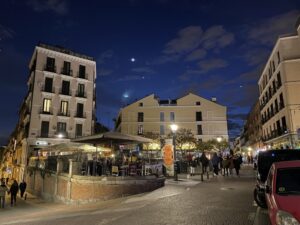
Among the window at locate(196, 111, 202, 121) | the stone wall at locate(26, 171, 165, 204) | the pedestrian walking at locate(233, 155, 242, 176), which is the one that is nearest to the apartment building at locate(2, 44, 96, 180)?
the stone wall at locate(26, 171, 165, 204)

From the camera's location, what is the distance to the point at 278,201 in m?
4.36

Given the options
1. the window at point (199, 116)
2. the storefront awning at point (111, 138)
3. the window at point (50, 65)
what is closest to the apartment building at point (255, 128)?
the window at point (199, 116)

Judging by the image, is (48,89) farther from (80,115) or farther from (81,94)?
(80,115)

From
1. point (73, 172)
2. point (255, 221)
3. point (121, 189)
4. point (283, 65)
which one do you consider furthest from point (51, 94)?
point (255, 221)

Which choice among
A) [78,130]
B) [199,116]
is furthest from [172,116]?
[78,130]

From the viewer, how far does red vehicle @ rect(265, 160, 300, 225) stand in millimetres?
3990

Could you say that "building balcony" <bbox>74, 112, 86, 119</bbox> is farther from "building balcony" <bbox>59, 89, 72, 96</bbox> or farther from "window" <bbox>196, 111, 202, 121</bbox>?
"window" <bbox>196, 111, 202, 121</bbox>

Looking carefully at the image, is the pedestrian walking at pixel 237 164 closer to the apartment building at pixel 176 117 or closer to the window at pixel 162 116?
the apartment building at pixel 176 117

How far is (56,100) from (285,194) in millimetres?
36004

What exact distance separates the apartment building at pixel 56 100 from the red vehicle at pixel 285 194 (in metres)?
33.6

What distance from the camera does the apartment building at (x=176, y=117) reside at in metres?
52.1

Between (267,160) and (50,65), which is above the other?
(50,65)

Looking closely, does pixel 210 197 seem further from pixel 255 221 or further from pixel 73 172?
pixel 73 172

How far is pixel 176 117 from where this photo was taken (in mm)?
52875
